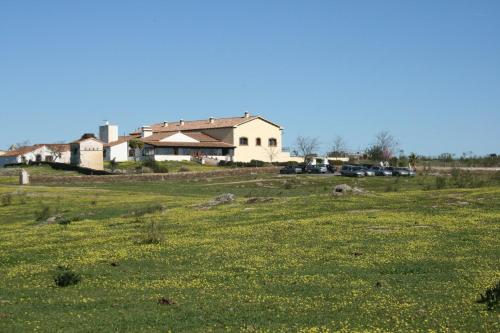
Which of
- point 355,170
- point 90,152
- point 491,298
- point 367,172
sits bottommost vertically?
point 491,298

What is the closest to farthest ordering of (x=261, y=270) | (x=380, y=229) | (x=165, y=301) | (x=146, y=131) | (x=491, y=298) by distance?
(x=491, y=298)
(x=165, y=301)
(x=261, y=270)
(x=380, y=229)
(x=146, y=131)

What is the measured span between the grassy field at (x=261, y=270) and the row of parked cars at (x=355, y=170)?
48.6 meters

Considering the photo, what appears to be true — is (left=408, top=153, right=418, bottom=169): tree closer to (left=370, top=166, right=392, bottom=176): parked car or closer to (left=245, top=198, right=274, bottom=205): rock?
(left=370, top=166, right=392, bottom=176): parked car

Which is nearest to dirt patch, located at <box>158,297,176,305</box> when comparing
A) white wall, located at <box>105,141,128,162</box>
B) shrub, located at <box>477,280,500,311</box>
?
shrub, located at <box>477,280,500,311</box>

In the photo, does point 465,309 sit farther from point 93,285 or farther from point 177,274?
point 93,285

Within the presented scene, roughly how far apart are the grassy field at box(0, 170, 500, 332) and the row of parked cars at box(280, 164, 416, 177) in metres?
48.6

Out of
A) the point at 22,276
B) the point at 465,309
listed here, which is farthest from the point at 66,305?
the point at 465,309

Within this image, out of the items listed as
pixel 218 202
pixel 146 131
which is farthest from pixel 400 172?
pixel 146 131

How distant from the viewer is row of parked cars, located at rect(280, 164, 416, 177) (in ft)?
273

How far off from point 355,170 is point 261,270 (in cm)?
6763

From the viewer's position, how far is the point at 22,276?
17.5 metres

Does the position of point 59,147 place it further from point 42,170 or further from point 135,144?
point 42,170

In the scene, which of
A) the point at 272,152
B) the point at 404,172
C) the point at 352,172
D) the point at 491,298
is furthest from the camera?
the point at 272,152

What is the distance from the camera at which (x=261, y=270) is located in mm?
17062
